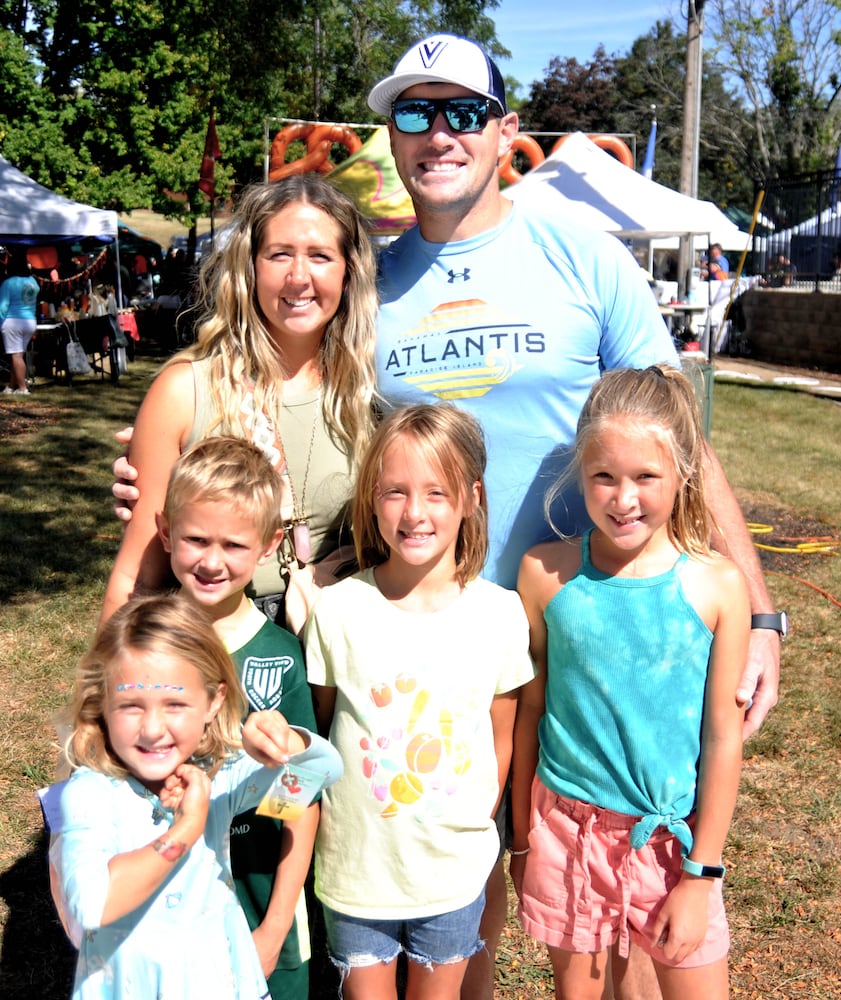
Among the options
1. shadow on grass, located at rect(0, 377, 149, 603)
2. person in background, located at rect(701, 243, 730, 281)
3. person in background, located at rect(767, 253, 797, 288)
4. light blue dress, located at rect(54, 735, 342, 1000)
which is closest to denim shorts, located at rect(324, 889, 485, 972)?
light blue dress, located at rect(54, 735, 342, 1000)

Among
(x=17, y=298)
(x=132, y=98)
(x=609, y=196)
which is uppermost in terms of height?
(x=132, y=98)

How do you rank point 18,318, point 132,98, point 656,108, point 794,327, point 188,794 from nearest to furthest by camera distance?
point 188,794 < point 18,318 < point 794,327 < point 132,98 < point 656,108

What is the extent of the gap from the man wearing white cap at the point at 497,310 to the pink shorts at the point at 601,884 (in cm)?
59

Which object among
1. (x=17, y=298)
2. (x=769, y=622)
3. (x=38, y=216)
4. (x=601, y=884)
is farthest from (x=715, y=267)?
(x=601, y=884)

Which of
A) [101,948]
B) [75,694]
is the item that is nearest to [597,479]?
[75,694]

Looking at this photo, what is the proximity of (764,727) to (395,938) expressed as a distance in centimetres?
306

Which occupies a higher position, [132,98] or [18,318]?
[132,98]

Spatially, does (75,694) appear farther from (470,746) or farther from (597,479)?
(597,479)

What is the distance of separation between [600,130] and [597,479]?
5354 cm

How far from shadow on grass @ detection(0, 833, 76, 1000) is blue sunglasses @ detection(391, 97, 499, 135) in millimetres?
2626

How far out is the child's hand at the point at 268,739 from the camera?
180cm

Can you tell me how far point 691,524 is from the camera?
217cm

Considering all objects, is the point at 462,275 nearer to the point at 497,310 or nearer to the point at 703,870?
the point at 497,310

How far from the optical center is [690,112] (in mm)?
15812
